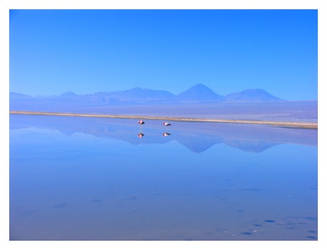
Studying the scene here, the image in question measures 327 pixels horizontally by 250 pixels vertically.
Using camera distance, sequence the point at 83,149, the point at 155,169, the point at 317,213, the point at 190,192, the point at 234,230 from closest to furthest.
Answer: the point at 234,230 < the point at 317,213 < the point at 190,192 < the point at 155,169 < the point at 83,149

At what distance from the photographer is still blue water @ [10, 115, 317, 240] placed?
6.59 m

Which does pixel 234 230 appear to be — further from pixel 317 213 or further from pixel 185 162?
pixel 185 162

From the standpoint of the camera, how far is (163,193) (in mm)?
8688

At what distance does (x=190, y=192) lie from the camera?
8820 mm

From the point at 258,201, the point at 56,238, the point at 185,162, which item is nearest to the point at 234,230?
the point at 258,201

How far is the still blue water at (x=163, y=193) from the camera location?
6.59 meters
